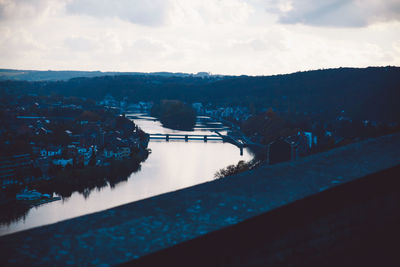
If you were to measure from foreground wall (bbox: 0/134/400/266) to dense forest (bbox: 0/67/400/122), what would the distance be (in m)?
16.1

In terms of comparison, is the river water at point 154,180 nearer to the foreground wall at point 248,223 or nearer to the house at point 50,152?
the house at point 50,152

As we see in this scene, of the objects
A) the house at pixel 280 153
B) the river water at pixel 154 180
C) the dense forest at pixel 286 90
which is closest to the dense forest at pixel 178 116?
the dense forest at pixel 286 90

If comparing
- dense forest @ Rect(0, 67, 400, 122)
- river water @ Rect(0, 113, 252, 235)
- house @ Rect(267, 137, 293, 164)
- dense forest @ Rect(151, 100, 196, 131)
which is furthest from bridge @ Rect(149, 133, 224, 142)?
house @ Rect(267, 137, 293, 164)

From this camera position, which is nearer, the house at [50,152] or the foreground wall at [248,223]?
the foreground wall at [248,223]

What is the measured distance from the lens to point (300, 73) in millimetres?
30844

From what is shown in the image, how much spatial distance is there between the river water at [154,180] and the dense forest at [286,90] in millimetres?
6876

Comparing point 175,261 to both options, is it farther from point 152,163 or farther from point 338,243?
point 152,163

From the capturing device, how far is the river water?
22.5ft

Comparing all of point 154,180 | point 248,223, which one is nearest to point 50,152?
point 154,180

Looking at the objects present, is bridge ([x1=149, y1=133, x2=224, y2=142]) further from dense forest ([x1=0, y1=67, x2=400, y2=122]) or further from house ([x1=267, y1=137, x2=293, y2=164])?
house ([x1=267, y1=137, x2=293, y2=164])

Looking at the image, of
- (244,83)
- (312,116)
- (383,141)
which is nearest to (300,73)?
(244,83)

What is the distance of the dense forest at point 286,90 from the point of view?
2002 centimetres

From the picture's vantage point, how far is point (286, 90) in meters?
29.8

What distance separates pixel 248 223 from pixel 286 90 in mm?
29641
